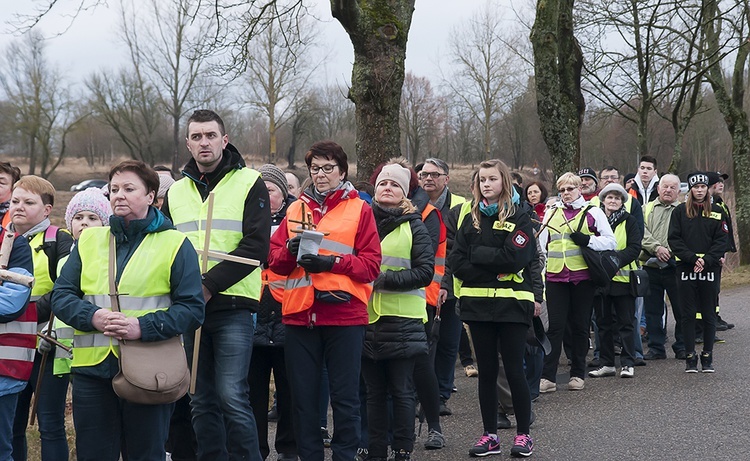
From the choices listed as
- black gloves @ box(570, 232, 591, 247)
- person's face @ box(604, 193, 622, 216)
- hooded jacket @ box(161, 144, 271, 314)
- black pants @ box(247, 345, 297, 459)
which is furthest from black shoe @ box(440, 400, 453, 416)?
person's face @ box(604, 193, 622, 216)

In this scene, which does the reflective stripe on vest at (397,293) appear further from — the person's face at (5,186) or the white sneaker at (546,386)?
the white sneaker at (546,386)

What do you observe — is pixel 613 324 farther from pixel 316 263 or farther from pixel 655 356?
pixel 316 263

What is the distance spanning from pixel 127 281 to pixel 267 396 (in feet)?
7.99

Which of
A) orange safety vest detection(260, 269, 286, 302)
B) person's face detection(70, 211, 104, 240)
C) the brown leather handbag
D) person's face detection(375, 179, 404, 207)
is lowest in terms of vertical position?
the brown leather handbag

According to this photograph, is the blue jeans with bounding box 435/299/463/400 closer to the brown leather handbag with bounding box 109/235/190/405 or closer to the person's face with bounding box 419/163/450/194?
the person's face with bounding box 419/163/450/194

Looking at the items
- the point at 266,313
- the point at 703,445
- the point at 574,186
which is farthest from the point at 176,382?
the point at 574,186

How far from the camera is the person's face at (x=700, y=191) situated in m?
10.1

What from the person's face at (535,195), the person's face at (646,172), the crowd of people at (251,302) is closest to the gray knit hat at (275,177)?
the crowd of people at (251,302)

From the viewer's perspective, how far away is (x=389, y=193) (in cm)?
653

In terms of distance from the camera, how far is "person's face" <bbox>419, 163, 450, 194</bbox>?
823cm

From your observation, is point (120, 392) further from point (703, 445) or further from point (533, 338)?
point (703, 445)

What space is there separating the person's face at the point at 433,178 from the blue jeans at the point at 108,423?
13.8ft

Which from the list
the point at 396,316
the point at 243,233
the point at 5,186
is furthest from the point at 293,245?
the point at 5,186

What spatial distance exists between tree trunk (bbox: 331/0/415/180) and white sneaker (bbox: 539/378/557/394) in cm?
325
